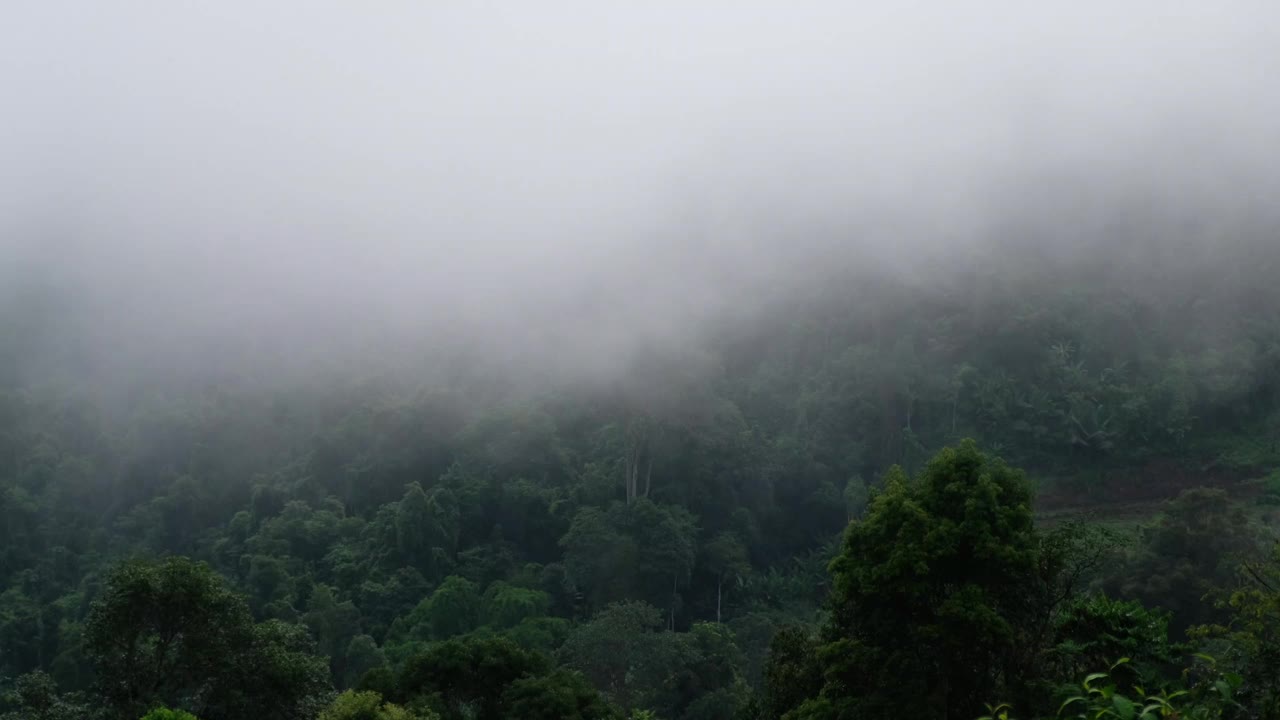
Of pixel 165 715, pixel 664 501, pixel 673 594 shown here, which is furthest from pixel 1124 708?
pixel 664 501

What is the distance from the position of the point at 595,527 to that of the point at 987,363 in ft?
71.7

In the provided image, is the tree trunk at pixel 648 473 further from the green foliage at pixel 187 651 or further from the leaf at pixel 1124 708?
the leaf at pixel 1124 708

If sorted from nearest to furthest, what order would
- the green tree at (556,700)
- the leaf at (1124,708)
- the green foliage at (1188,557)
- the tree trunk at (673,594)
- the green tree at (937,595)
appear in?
the leaf at (1124,708)
the green tree at (937,595)
the green tree at (556,700)
the green foliage at (1188,557)
the tree trunk at (673,594)

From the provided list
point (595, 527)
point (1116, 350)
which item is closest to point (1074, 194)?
point (1116, 350)

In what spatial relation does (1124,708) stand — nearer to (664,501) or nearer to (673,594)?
(673,594)

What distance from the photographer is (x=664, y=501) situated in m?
52.2

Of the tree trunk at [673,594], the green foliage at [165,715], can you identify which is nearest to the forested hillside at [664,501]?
the tree trunk at [673,594]

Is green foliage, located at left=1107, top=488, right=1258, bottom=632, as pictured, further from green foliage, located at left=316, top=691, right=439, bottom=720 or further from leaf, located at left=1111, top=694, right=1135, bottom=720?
leaf, located at left=1111, top=694, right=1135, bottom=720

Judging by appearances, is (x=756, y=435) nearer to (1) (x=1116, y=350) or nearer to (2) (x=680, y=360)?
(2) (x=680, y=360)

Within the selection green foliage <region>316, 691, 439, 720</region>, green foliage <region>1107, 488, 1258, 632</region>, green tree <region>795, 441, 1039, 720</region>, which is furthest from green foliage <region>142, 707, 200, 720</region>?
green foliage <region>1107, 488, 1258, 632</region>

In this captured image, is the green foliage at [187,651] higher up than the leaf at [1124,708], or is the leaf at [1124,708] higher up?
the leaf at [1124,708]

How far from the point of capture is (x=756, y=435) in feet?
184

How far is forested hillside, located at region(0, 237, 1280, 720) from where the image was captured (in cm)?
2086

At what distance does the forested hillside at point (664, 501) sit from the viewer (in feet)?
68.4
